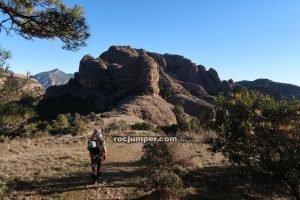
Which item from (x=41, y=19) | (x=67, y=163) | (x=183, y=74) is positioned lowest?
(x=67, y=163)

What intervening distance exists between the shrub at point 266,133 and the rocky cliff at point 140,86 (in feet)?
155

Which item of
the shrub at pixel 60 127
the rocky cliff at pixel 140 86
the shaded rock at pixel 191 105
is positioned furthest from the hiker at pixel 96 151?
the shaded rock at pixel 191 105

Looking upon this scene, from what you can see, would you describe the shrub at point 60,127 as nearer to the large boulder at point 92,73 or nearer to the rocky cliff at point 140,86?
the rocky cliff at point 140,86

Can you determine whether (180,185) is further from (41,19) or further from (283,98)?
(41,19)

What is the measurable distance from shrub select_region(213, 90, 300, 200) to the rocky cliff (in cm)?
4712

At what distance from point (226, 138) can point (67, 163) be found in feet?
28.7

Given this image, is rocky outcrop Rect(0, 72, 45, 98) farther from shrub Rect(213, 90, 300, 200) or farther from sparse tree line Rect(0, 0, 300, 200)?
shrub Rect(213, 90, 300, 200)

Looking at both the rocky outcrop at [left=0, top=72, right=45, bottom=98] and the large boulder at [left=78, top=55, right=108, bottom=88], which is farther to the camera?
the large boulder at [left=78, top=55, right=108, bottom=88]

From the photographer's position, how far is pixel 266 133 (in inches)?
368

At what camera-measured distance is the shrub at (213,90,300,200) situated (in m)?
8.89

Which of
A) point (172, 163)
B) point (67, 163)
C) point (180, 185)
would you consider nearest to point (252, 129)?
point (180, 185)

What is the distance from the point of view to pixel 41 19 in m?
9.84

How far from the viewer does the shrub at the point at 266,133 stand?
8889mm

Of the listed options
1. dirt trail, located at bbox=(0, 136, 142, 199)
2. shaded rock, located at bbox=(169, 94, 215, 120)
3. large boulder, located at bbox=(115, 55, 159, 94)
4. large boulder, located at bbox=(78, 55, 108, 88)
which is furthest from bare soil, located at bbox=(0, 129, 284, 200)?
large boulder, located at bbox=(78, 55, 108, 88)
